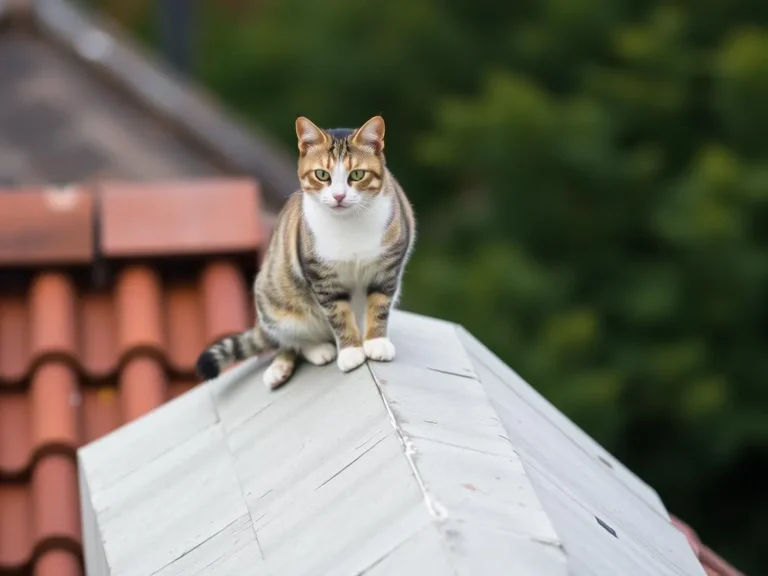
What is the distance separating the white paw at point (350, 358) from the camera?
2381mm

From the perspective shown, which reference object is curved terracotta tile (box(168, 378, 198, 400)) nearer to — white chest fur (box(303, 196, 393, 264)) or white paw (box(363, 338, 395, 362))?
white chest fur (box(303, 196, 393, 264))

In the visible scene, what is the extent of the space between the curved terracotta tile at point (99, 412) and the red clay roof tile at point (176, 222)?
1.29ft

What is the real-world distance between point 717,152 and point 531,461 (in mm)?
6887

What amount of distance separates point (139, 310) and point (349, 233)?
0.77 m

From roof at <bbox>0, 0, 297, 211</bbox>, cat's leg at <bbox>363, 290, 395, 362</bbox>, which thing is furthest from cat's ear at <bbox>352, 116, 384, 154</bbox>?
roof at <bbox>0, 0, 297, 211</bbox>

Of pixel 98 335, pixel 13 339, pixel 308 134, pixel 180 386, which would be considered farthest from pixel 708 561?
pixel 13 339

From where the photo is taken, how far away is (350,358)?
7.93ft

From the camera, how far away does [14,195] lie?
11.6 feet

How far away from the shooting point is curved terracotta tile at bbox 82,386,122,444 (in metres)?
3.09

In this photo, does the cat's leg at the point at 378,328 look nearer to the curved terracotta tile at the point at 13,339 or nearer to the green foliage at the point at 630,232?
the curved terracotta tile at the point at 13,339

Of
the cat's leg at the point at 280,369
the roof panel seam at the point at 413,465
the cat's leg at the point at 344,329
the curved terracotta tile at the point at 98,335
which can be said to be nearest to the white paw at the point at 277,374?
the cat's leg at the point at 280,369

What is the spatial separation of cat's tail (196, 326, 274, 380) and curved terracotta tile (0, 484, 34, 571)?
0.58 metres

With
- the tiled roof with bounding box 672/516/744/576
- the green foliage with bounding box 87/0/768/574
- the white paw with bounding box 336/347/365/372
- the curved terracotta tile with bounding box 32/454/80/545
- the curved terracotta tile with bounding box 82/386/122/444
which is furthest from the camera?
the green foliage with bounding box 87/0/768/574

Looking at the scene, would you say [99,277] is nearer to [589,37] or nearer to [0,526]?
[0,526]
